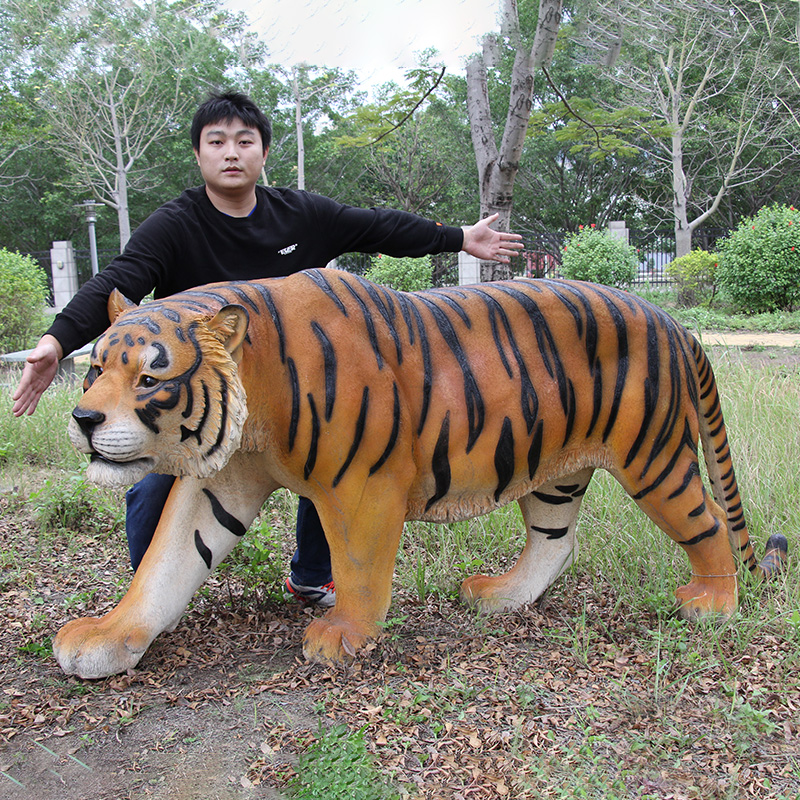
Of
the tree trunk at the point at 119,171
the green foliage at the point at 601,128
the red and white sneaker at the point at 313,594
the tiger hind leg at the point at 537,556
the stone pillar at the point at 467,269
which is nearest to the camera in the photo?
the tiger hind leg at the point at 537,556

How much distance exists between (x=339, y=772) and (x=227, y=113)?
6.63 ft

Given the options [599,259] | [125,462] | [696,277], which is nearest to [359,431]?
[125,462]

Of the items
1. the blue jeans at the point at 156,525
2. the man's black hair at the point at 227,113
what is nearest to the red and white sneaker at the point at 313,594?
the blue jeans at the point at 156,525

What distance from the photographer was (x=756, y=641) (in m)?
2.57

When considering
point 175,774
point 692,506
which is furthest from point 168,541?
point 692,506

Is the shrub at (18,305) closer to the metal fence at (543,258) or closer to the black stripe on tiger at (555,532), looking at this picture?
the metal fence at (543,258)

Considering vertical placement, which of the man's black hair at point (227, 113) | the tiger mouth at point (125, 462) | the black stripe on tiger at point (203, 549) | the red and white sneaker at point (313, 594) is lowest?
the red and white sneaker at point (313, 594)

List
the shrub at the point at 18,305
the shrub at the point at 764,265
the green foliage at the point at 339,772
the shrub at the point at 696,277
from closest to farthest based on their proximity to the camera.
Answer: the green foliage at the point at 339,772 → the shrub at the point at 18,305 → the shrub at the point at 764,265 → the shrub at the point at 696,277

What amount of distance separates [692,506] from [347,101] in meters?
21.9

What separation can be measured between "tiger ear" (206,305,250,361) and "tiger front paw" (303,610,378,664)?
930 mm

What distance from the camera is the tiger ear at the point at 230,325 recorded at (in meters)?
1.98

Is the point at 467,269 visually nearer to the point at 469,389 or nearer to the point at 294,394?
the point at 469,389

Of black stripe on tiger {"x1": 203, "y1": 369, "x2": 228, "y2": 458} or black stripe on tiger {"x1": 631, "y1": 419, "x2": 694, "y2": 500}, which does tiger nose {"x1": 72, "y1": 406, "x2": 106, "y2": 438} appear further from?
black stripe on tiger {"x1": 631, "y1": 419, "x2": 694, "y2": 500}

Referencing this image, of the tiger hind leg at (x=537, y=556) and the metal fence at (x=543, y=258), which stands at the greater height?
the metal fence at (x=543, y=258)
